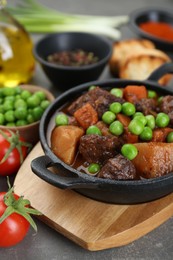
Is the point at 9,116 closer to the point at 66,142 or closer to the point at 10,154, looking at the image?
the point at 10,154

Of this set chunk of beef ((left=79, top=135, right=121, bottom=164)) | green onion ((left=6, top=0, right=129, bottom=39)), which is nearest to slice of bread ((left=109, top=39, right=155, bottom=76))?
green onion ((left=6, top=0, right=129, bottom=39))

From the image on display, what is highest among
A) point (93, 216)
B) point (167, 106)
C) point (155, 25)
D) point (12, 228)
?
point (167, 106)

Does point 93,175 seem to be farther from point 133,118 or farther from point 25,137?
point 25,137

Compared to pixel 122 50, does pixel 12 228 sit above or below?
above

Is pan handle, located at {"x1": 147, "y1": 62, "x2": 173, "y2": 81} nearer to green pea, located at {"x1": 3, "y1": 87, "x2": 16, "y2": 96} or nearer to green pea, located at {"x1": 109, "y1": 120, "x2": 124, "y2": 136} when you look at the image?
green pea, located at {"x1": 109, "y1": 120, "x2": 124, "y2": 136}

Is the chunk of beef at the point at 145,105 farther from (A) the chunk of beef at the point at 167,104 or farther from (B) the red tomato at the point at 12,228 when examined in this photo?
(B) the red tomato at the point at 12,228

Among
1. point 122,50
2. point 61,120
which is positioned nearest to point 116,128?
point 61,120
